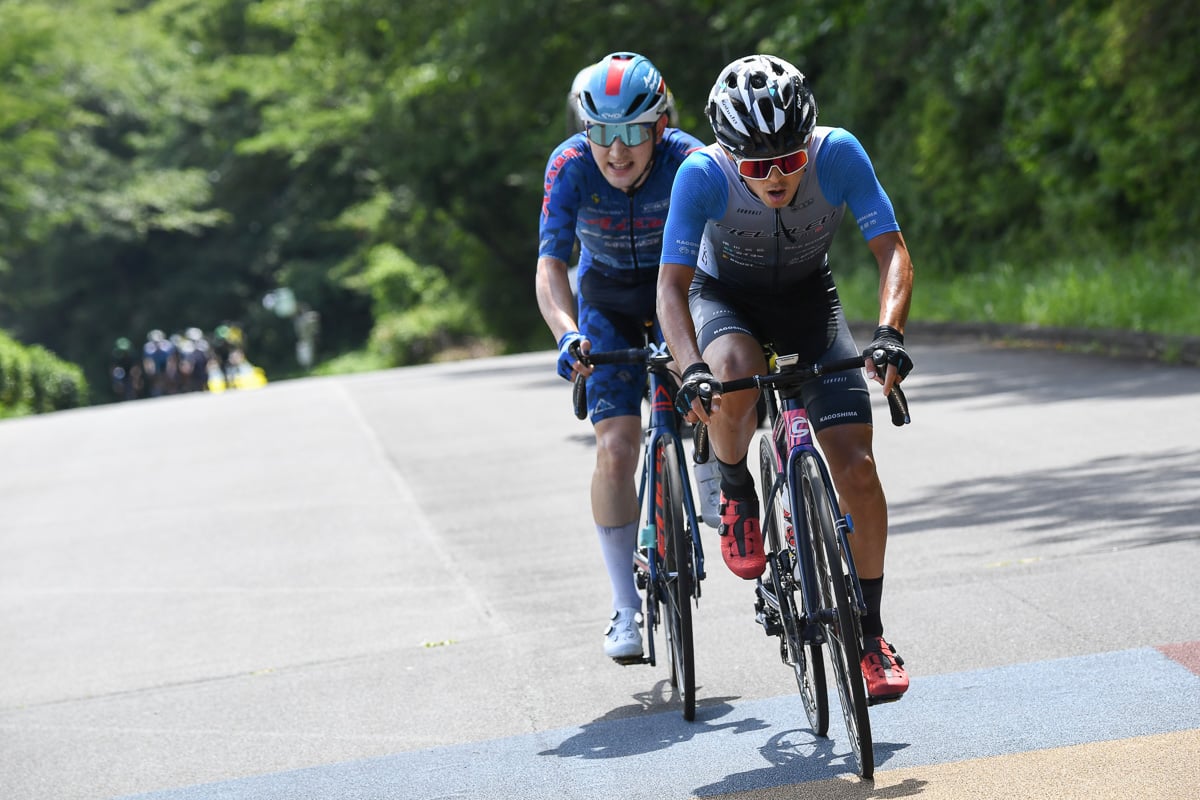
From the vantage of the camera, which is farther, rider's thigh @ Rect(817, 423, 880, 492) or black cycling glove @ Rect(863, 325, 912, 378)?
rider's thigh @ Rect(817, 423, 880, 492)

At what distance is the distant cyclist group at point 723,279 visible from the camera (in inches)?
185

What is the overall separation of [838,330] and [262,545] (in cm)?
606

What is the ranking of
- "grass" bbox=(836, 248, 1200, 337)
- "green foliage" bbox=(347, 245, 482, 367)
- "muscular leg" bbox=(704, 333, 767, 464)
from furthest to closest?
"green foliage" bbox=(347, 245, 482, 367) < "grass" bbox=(836, 248, 1200, 337) < "muscular leg" bbox=(704, 333, 767, 464)

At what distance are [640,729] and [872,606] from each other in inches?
39.3

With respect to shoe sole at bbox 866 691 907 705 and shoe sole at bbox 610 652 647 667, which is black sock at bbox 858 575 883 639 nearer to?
shoe sole at bbox 866 691 907 705

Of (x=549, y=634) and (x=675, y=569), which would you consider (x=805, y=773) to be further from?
(x=549, y=634)

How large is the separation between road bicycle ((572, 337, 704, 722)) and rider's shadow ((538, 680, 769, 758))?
77 mm

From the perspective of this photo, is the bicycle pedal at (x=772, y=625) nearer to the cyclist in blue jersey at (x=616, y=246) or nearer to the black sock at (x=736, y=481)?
the black sock at (x=736, y=481)

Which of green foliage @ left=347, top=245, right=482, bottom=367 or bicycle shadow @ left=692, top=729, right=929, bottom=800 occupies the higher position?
bicycle shadow @ left=692, top=729, right=929, bottom=800

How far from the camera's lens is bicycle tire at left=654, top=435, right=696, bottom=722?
5.35 metres

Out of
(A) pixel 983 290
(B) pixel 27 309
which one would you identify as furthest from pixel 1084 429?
(B) pixel 27 309

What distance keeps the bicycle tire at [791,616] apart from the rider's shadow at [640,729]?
0.96 ft

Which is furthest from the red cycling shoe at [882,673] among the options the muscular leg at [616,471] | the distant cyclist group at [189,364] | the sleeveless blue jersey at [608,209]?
the distant cyclist group at [189,364]

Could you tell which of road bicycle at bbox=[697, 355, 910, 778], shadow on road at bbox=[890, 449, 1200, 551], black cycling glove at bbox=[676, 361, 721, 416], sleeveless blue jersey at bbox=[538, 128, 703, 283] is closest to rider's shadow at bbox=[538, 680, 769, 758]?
road bicycle at bbox=[697, 355, 910, 778]
